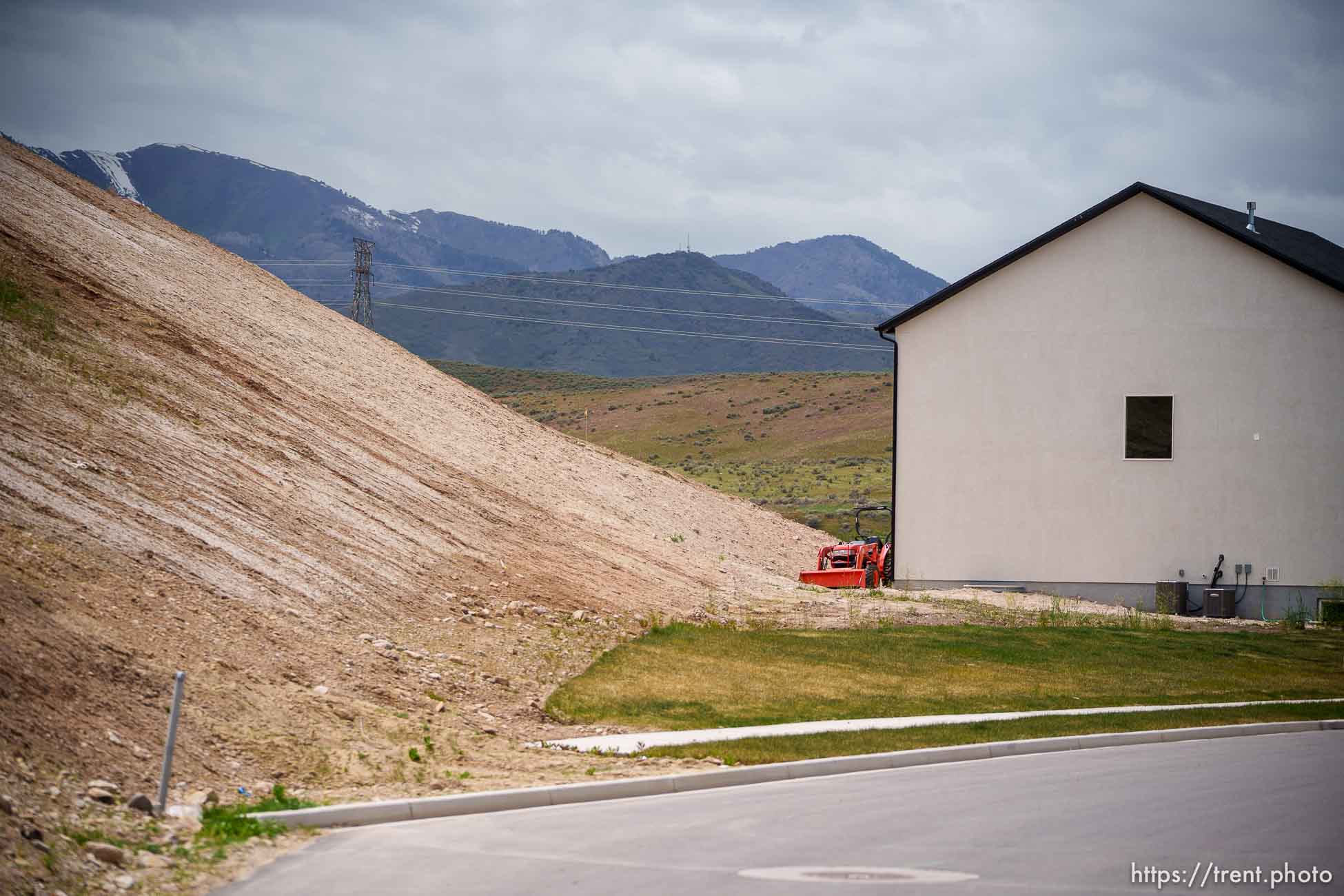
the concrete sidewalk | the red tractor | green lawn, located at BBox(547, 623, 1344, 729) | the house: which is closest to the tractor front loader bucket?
the red tractor

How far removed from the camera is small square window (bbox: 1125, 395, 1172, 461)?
97.4 ft

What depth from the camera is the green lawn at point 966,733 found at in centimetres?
1391

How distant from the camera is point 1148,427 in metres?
29.8

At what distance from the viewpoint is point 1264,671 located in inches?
859

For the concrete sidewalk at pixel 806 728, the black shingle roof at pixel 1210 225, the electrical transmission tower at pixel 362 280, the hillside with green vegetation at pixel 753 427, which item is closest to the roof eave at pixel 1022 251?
the black shingle roof at pixel 1210 225

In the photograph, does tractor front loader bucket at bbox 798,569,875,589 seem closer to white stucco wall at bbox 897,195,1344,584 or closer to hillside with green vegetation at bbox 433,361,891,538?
white stucco wall at bbox 897,195,1344,584

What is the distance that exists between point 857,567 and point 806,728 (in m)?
16.4

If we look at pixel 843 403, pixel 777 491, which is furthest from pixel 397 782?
pixel 843 403

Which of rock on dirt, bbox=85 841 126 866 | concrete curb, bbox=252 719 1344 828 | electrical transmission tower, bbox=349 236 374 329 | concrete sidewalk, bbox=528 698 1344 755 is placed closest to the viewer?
rock on dirt, bbox=85 841 126 866

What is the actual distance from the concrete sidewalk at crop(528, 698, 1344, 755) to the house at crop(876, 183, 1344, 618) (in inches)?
446

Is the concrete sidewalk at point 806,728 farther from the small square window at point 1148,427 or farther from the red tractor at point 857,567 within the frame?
→ the red tractor at point 857,567

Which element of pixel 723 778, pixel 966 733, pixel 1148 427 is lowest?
pixel 723 778

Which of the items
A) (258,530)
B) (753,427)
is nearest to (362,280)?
(753,427)

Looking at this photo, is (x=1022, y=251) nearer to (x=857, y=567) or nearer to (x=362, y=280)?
(x=857, y=567)
